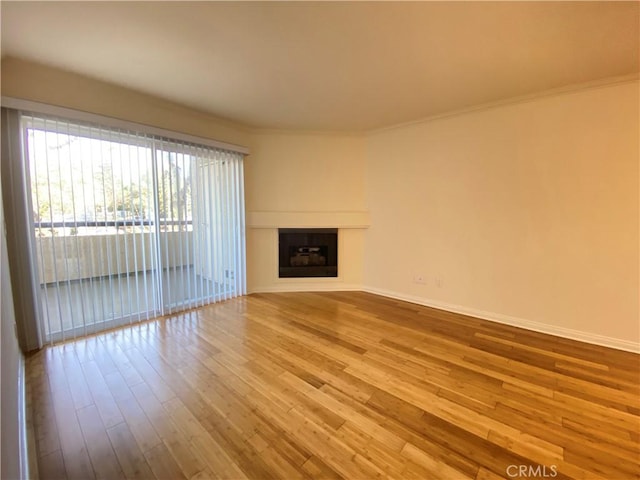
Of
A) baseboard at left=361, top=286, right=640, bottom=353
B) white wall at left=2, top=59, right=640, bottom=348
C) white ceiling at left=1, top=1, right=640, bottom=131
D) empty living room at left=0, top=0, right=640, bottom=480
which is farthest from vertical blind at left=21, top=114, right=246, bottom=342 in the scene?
baseboard at left=361, top=286, right=640, bottom=353

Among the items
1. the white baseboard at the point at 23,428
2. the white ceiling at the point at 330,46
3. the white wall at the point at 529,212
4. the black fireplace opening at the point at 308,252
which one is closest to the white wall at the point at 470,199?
the white wall at the point at 529,212

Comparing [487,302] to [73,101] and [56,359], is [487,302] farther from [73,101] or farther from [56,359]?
[73,101]

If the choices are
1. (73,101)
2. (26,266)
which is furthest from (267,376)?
(73,101)

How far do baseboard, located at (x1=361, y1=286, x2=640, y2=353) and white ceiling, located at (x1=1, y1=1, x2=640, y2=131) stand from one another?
2.42 metres

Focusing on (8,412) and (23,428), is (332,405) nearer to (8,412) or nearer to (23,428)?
(8,412)

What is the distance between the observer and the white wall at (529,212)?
2531mm

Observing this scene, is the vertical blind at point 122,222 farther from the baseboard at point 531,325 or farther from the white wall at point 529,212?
the baseboard at point 531,325

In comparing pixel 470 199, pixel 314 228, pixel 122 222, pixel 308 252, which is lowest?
pixel 308 252

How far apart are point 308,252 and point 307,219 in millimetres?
578

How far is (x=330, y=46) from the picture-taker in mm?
2006

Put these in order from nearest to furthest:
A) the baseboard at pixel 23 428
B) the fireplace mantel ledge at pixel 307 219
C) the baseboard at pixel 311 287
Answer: the baseboard at pixel 23 428, the fireplace mantel ledge at pixel 307 219, the baseboard at pixel 311 287

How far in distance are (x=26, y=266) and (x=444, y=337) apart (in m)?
3.88

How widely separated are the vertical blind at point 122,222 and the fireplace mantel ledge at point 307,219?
0.39 m

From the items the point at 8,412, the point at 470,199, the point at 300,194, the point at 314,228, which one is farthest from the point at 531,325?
the point at 8,412
